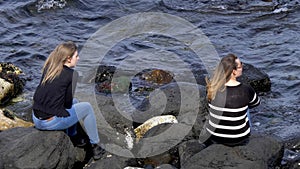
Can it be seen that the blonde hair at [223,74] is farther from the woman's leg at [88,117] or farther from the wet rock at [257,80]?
the wet rock at [257,80]

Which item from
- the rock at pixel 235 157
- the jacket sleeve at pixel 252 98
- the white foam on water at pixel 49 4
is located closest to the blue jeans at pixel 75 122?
the rock at pixel 235 157

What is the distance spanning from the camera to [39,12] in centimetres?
1864

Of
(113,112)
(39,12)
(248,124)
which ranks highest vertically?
(248,124)

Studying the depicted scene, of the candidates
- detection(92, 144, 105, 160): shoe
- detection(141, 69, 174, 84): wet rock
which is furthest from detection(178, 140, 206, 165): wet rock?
detection(141, 69, 174, 84): wet rock

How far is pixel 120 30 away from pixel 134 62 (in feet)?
10.9

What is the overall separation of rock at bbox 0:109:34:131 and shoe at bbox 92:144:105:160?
159 centimetres

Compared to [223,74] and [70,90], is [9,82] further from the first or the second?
[223,74]

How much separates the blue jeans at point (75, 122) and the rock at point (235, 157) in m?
1.65

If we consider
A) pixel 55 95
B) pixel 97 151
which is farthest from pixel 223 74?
pixel 55 95

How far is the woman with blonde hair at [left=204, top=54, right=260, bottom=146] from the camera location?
24.3ft

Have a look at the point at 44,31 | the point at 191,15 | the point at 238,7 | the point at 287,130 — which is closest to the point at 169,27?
the point at 191,15

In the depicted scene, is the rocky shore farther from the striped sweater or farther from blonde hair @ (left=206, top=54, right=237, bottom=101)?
blonde hair @ (left=206, top=54, right=237, bottom=101)

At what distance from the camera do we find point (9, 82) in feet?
37.1

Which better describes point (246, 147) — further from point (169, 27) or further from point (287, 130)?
point (169, 27)
